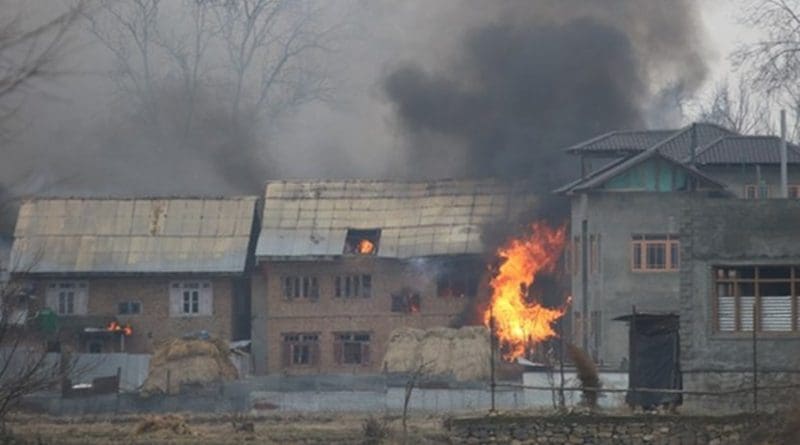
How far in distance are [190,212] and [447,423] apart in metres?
36.5

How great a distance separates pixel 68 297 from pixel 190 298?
16.7 ft

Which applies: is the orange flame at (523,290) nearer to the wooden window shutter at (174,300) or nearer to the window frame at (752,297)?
the wooden window shutter at (174,300)

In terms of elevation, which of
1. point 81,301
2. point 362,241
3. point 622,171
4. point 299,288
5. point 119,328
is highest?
point 622,171

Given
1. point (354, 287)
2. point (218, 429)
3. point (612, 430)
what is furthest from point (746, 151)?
point (612, 430)

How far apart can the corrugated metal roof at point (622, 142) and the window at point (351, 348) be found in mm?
11773

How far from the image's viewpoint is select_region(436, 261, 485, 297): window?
73438mm

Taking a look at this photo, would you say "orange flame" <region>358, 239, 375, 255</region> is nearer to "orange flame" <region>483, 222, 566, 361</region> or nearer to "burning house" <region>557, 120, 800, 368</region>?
"orange flame" <region>483, 222, 566, 361</region>

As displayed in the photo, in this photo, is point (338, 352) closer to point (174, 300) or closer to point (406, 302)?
point (406, 302)

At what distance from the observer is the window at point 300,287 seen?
74.8m

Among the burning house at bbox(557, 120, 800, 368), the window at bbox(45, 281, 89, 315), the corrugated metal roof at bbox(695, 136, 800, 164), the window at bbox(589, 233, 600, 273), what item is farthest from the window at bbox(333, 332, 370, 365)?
the corrugated metal roof at bbox(695, 136, 800, 164)

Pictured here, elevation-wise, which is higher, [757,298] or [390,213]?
[390,213]

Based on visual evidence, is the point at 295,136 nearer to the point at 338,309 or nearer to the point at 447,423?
the point at 338,309

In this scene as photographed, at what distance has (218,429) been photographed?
49219mm

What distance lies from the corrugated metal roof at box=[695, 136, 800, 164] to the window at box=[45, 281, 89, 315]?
1037 inches
